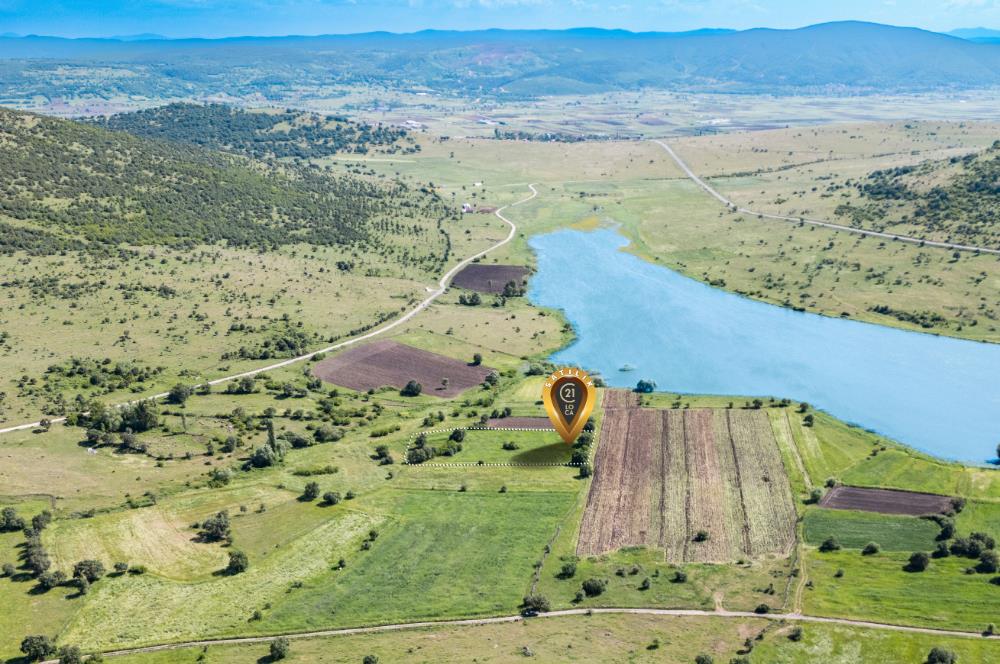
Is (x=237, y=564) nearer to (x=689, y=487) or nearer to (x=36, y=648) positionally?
(x=36, y=648)

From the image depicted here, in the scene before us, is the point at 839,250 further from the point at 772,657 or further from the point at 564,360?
the point at 772,657

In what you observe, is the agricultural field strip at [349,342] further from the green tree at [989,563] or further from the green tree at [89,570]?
the green tree at [989,563]

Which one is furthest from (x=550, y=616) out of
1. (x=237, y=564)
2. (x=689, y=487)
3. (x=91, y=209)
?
(x=91, y=209)

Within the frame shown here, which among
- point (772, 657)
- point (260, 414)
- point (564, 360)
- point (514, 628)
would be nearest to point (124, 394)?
point (260, 414)

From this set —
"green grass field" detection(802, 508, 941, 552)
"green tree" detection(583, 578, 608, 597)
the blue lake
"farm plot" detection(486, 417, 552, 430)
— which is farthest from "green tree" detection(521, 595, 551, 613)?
the blue lake

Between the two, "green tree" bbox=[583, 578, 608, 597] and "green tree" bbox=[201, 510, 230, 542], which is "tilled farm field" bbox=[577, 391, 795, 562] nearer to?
"green tree" bbox=[583, 578, 608, 597]

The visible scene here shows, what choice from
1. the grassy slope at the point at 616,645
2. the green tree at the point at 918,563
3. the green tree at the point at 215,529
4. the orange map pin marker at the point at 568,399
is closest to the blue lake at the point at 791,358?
the orange map pin marker at the point at 568,399
